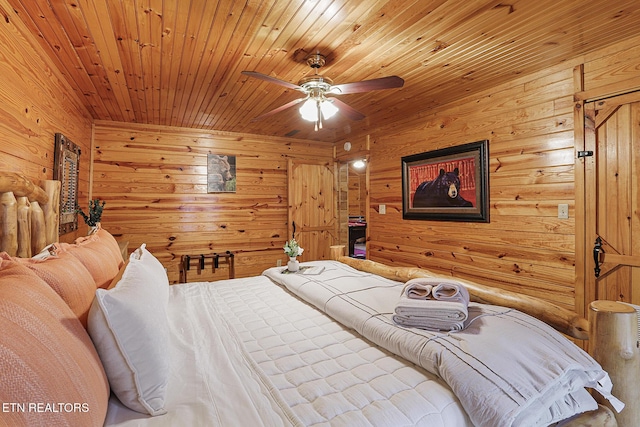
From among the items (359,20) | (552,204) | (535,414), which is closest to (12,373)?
(535,414)

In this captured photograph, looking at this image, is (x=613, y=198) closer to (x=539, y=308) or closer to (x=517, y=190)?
(x=517, y=190)

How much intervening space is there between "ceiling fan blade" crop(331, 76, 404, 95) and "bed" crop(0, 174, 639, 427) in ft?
4.55

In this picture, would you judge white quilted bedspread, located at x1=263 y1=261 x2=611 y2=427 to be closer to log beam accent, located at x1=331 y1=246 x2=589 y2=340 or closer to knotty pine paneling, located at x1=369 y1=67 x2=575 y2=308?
log beam accent, located at x1=331 y1=246 x2=589 y2=340

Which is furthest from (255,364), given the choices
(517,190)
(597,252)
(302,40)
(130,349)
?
(517,190)

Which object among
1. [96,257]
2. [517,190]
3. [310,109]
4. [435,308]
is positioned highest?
[310,109]

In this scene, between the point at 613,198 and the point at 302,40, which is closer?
the point at 302,40

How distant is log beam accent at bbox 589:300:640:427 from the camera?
1.18m

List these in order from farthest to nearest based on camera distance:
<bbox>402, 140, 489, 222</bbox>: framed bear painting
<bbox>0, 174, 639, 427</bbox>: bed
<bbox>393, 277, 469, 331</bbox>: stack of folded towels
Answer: <bbox>402, 140, 489, 222</bbox>: framed bear painting
<bbox>393, 277, 469, 331</bbox>: stack of folded towels
<bbox>0, 174, 639, 427</bbox>: bed

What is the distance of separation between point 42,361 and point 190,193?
4040 millimetres

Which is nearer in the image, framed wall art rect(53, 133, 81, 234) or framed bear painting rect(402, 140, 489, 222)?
framed wall art rect(53, 133, 81, 234)

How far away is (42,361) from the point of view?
624mm

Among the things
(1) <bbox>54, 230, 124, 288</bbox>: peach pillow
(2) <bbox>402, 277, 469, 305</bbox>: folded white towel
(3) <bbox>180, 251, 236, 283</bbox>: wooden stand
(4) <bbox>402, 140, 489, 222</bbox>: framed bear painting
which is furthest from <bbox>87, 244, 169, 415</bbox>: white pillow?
(3) <bbox>180, 251, 236, 283</bbox>: wooden stand

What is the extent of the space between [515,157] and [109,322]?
3.15 meters

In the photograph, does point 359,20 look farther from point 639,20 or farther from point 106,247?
point 106,247
